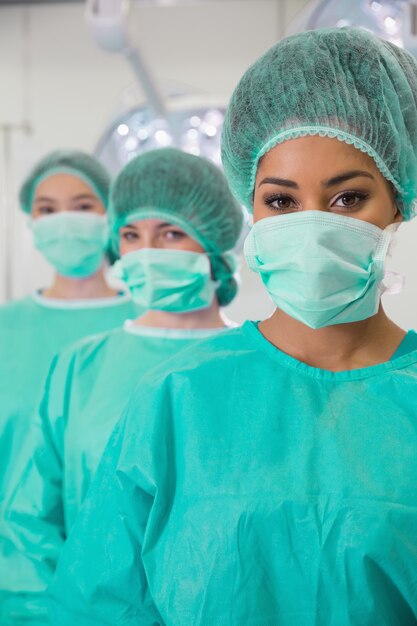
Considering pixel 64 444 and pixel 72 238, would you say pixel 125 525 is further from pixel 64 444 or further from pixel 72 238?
pixel 72 238

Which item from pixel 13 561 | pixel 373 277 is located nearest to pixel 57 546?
pixel 13 561

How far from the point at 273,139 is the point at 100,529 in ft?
2.18

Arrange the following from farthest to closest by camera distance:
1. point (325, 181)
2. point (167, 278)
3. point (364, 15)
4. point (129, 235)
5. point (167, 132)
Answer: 1. point (167, 132)
2. point (129, 235)
3. point (167, 278)
4. point (364, 15)
5. point (325, 181)

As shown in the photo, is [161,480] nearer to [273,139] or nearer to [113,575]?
[113,575]

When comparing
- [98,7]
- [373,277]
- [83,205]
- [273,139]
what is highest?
[98,7]

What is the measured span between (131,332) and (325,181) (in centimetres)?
97

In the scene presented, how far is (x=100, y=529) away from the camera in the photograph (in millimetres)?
1221

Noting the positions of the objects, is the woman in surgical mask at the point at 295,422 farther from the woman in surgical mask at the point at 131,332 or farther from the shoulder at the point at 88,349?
the shoulder at the point at 88,349

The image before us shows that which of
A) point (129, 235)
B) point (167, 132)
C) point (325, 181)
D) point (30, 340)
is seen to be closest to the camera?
point (325, 181)

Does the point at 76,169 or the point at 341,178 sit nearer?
the point at 341,178

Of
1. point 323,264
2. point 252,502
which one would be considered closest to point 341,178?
point 323,264

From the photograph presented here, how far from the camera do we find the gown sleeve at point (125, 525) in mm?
1182

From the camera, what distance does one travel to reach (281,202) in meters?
1.16

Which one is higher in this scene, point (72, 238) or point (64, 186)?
point (64, 186)
